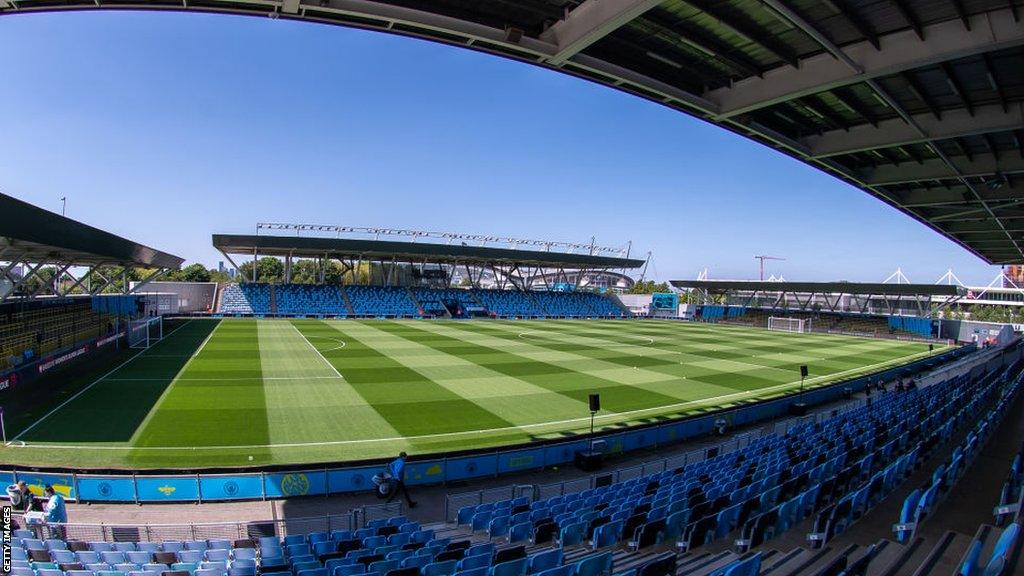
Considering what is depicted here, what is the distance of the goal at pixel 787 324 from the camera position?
7212 cm

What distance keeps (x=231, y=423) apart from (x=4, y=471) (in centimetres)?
695

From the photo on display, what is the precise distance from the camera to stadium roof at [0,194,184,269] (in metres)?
15.2

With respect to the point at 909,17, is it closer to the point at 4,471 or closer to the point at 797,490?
the point at 797,490

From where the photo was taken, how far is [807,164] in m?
12.4

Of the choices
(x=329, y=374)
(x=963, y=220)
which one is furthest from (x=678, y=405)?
(x=329, y=374)

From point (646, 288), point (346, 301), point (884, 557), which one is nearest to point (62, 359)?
point (884, 557)

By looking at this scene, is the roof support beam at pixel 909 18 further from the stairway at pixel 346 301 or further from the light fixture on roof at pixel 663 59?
the stairway at pixel 346 301

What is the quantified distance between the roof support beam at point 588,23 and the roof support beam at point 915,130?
7205mm

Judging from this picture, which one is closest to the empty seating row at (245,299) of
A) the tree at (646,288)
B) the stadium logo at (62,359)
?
the stadium logo at (62,359)

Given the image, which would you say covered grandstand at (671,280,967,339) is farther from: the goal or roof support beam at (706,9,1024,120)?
roof support beam at (706,9,1024,120)

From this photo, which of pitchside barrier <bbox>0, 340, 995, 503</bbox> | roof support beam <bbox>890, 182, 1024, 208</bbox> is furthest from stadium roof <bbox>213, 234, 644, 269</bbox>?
roof support beam <bbox>890, 182, 1024, 208</bbox>

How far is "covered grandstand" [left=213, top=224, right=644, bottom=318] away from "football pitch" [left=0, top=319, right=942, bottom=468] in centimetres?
1522

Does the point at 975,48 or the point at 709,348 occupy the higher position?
the point at 975,48

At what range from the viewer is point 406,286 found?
7231cm
